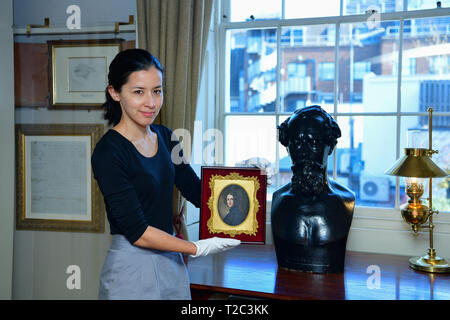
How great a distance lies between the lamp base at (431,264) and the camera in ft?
6.97

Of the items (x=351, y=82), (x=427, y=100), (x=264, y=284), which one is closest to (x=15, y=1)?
(x=351, y=82)

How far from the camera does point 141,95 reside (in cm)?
182

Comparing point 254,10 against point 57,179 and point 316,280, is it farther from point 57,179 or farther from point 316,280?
point 316,280

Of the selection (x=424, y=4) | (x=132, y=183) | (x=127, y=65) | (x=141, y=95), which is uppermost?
(x=424, y=4)

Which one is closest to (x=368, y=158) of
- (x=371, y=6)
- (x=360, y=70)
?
(x=360, y=70)

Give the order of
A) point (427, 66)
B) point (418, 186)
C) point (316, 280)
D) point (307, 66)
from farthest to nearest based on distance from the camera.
→ point (307, 66), point (427, 66), point (418, 186), point (316, 280)

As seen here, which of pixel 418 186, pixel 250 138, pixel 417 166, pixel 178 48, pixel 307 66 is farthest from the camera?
pixel 250 138

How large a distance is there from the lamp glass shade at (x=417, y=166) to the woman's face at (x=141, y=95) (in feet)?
3.78

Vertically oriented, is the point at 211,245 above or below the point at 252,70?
below

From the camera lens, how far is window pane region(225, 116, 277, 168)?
9.43 ft

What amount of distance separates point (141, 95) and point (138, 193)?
1.24 ft

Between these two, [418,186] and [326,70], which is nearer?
[418,186]

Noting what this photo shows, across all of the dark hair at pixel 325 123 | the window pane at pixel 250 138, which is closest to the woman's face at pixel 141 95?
the dark hair at pixel 325 123

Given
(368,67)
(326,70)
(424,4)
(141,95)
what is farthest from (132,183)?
(424,4)
